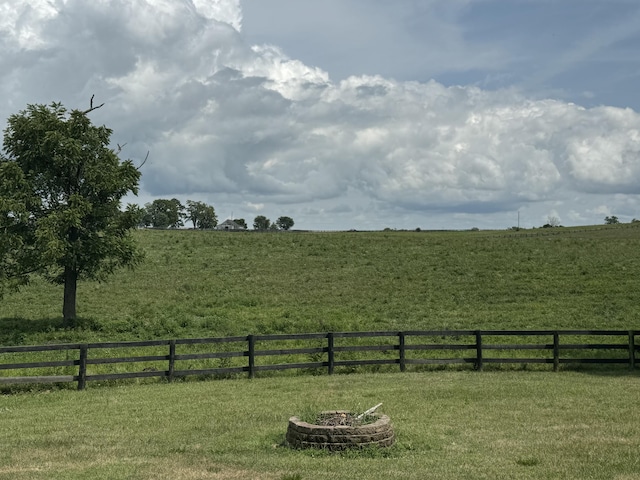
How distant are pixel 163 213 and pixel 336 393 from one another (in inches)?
5960

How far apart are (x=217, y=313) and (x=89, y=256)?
6.93m

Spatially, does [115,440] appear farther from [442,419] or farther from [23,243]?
[23,243]

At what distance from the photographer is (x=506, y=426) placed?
451 inches

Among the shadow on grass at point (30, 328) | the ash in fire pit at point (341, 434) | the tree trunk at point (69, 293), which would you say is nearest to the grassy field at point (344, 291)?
the shadow on grass at point (30, 328)

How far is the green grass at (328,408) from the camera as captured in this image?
8.76m

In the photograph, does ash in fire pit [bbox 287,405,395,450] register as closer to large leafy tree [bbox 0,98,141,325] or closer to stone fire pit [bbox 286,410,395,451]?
stone fire pit [bbox 286,410,395,451]

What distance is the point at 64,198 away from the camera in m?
28.8

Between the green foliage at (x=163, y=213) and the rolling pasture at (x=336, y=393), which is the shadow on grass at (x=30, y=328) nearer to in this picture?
the rolling pasture at (x=336, y=393)

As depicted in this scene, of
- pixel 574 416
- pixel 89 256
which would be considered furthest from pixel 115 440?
pixel 89 256

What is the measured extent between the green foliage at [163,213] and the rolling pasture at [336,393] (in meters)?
118

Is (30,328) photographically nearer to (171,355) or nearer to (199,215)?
(171,355)

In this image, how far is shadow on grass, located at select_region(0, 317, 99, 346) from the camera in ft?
86.3

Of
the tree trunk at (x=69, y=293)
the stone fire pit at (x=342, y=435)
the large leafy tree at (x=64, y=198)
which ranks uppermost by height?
the large leafy tree at (x=64, y=198)

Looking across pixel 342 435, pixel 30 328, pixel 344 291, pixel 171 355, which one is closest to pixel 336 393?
pixel 171 355
